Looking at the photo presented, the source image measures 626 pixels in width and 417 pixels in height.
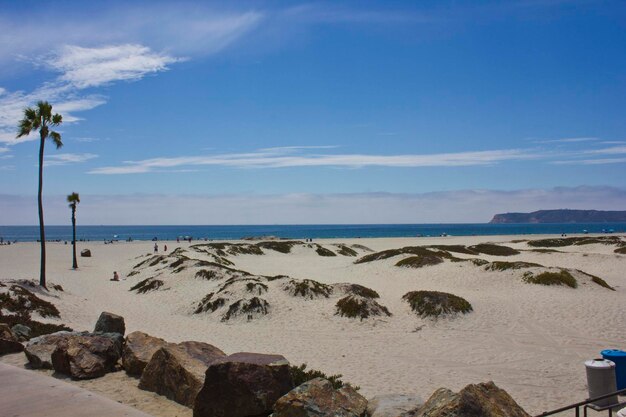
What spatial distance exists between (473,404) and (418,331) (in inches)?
580

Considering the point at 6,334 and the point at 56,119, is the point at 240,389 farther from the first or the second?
the point at 56,119

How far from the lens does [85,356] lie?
36.9 feet

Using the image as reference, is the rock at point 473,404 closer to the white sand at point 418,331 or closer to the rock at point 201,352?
the white sand at point 418,331

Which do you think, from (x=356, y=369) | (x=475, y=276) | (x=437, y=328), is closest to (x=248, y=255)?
(x=475, y=276)

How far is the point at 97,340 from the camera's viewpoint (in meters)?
11.9

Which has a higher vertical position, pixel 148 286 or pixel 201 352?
pixel 201 352

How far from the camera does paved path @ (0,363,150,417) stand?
8164 millimetres

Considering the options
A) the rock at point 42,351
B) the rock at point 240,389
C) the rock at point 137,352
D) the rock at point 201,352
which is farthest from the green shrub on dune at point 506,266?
the rock at point 42,351

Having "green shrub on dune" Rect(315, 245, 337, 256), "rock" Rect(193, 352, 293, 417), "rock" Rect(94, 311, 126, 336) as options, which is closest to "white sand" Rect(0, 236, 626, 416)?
"rock" Rect(193, 352, 293, 417)

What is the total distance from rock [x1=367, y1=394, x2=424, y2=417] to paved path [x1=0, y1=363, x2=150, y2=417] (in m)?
3.67

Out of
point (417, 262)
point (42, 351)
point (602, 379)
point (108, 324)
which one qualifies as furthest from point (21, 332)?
point (417, 262)

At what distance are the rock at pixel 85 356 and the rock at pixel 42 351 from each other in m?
0.35

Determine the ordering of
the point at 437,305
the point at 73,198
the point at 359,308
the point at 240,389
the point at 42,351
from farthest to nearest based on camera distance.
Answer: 1. the point at 73,198
2. the point at 359,308
3. the point at 437,305
4. the point at 42,351
5. the point at 240,389

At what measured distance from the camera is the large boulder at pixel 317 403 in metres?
7.52
